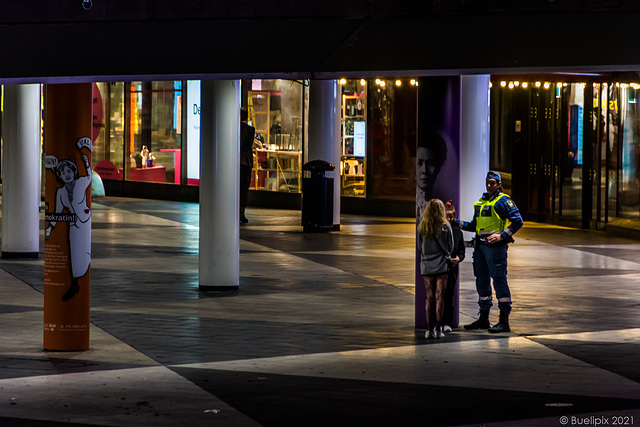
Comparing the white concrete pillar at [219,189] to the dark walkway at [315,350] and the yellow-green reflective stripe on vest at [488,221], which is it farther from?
the yellow-green reflective stripe on vest at [488,221]

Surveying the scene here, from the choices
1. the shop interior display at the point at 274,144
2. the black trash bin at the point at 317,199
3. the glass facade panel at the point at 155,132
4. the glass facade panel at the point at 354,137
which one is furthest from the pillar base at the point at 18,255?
the glass facade panel at the point at 155,132

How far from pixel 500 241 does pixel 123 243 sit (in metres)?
9.35

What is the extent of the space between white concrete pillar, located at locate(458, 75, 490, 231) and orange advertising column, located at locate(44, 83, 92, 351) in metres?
9.45

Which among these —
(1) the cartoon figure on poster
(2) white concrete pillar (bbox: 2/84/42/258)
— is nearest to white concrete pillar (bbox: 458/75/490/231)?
(2) white concrete pillar (bbox: 2/84/42/258)

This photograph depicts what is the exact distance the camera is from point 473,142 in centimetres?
1895

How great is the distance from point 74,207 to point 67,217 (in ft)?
0.36

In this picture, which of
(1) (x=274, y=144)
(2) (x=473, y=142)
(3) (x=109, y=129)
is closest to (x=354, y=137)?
(1) (x=274, y=144)

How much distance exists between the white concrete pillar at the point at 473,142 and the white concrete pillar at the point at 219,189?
5629mm

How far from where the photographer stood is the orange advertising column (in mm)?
10445

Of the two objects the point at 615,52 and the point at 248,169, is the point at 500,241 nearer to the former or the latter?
the point at 615,52

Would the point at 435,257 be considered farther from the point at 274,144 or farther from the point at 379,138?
the point at 274,144

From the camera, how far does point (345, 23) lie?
9.65 metres

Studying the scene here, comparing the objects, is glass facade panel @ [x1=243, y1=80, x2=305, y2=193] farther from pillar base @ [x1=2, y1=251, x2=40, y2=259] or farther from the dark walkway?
pillar base @ [x1=2, y1=251, x2=40, y2=259]

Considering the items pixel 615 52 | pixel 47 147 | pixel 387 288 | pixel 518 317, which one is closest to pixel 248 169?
pixel 387 288
